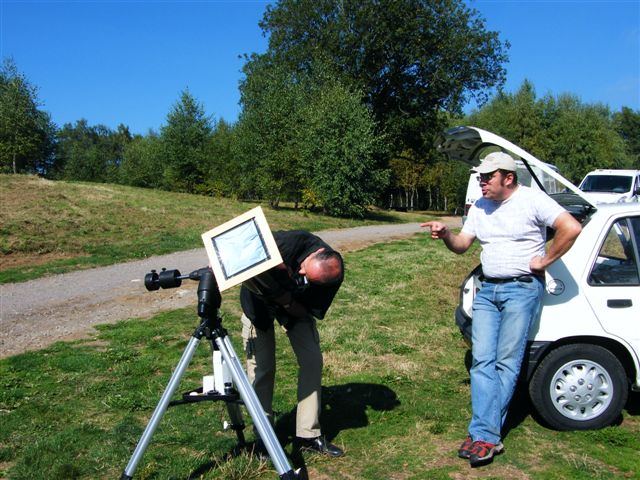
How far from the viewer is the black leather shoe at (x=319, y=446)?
399 cm

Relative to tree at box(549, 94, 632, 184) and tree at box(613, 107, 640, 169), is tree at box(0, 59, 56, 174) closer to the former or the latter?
tree at box(549, 94, 632, 184)

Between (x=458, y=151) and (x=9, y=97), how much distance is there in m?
29.6

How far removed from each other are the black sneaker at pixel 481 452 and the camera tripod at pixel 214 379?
1361 mm

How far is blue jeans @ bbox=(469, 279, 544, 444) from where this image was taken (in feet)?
13.3

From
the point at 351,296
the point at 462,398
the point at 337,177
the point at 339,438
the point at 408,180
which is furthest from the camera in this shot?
the point at 408,180

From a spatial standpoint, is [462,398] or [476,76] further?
[476,76]

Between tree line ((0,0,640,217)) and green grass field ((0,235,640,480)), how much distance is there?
865 inches

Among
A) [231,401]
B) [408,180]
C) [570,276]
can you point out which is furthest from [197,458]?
[408,180]

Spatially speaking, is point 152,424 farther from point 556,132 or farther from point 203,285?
point 556,132

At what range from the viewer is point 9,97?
95.1 feet

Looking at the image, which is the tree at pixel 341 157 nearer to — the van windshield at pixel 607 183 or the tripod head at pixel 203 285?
the van windshield at pixel 607 183

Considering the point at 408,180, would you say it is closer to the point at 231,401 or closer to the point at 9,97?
the point at 9,97

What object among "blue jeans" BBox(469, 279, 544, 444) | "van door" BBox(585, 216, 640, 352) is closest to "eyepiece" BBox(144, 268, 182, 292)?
"blue jeans" BBox(469, 279, 544, 444)

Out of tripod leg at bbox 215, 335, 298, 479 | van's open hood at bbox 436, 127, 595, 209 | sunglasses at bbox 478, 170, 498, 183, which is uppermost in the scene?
van's open hood at bbox 436, 127, 595, 209
